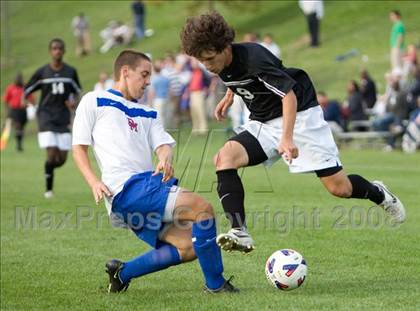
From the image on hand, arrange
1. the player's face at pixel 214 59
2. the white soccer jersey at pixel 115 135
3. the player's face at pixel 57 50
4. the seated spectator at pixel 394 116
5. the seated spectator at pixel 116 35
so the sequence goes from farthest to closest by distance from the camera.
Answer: the seated spectator at pixel 116 35, the seated spectator at pixel 394 116, the player's face at pixel 57 50, the player's face at pixel 214 59, the white soccer jersey at pixel 115 135

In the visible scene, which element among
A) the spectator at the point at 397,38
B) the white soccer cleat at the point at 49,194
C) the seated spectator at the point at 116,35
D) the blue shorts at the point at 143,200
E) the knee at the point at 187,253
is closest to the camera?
the blue shorts at the point at 143,200

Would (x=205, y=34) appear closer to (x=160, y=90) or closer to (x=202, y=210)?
(x=202, y=210)

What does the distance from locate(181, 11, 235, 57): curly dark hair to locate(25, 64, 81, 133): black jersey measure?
7.79 metres

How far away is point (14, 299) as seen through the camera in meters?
7.32

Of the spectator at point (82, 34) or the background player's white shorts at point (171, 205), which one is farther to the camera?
the spectator at point (82, 34)

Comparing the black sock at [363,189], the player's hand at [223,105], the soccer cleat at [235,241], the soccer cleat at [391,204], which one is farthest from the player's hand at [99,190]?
the soccer cleat at [391,204]

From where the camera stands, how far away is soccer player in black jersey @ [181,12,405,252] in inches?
284

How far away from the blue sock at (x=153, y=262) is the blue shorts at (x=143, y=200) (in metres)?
0.24

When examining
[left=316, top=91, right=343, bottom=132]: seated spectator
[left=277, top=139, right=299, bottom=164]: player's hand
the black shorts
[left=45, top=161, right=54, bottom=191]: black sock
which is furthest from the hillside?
[left=277, top=139, right=299, bottom=164]: player's hand

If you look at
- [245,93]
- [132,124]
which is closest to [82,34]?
[245,93]

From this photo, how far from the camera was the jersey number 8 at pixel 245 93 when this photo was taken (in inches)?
305

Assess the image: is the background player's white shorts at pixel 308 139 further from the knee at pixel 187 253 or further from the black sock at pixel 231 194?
the knee at pixel 187 253

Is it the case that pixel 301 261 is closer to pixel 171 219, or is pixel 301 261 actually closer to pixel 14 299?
pixel 171 219

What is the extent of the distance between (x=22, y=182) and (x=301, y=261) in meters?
10.9
